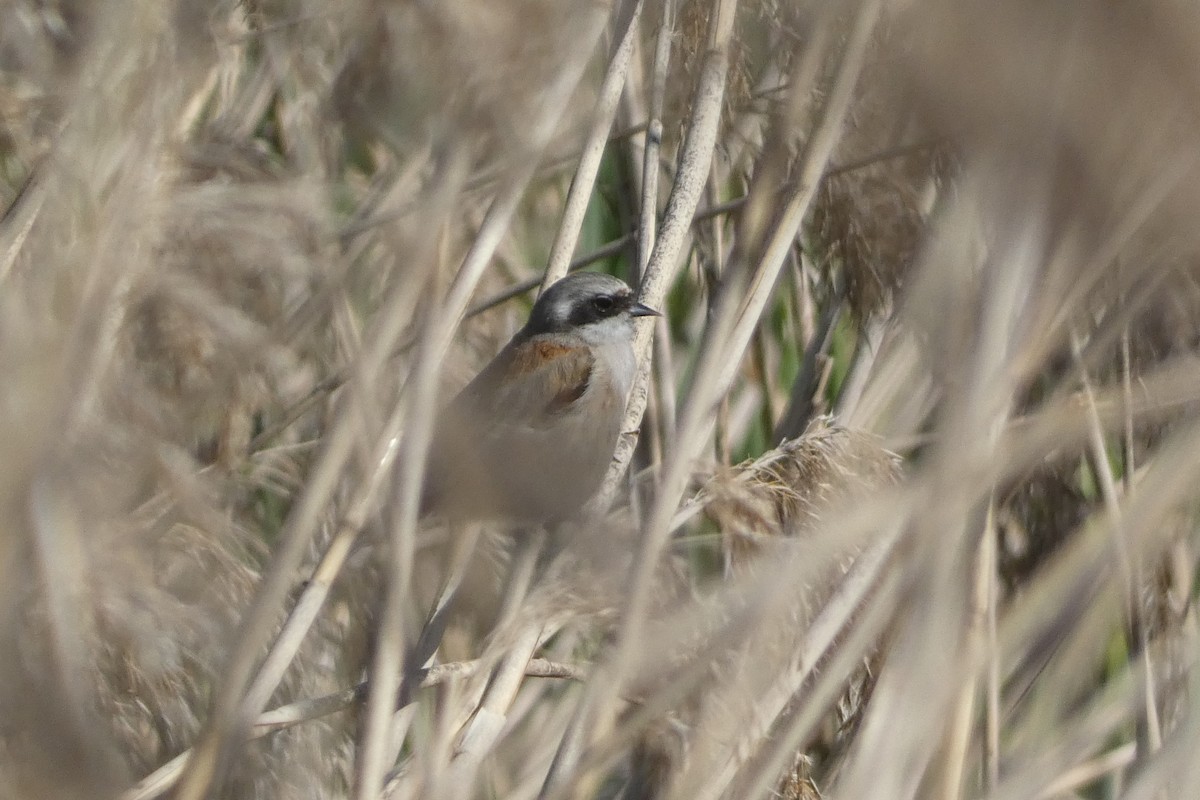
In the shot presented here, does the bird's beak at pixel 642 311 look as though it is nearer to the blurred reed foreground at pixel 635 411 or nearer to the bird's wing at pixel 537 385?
the blurred reed foreground at pixel 635 411

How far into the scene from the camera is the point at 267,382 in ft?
7.82

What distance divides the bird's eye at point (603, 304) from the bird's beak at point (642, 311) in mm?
255

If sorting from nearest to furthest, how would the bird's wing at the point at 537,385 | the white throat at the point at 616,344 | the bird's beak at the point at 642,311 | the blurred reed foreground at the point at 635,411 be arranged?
1. the blurred reed foreground at the point at 635,411
2. the bird's beak at the point at 642,311
3. the white throat at the point at 616,344
4. the bird's wing at the point at 537,385

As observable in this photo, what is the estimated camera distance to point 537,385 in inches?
136

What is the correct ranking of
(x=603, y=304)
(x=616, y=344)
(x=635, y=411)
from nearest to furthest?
(x=635, y=411) → (x=603, y=304) → (x=616, y=344)

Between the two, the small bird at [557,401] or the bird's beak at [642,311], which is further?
the small bird at [557,401]

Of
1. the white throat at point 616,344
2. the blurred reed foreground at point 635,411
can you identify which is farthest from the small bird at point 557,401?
the blurred reed foreground at point 635,411

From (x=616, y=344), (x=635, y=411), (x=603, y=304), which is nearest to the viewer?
(x=635, y=411)

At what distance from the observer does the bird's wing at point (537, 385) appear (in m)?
3.44

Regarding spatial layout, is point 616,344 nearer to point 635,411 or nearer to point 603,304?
point 603,304

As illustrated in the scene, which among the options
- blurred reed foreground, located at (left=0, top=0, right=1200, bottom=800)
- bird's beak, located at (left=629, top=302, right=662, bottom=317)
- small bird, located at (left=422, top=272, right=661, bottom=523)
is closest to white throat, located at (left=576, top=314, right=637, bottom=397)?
small bird, located at (left=422, top=272, right=661, bottom=523)

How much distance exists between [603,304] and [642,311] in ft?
1.45

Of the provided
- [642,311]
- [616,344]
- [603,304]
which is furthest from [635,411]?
[616,344]

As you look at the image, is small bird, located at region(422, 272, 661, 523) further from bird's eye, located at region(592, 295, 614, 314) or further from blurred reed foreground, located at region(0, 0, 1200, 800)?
blurred reed foreground, located at region(0, 0, 1200, 800)
